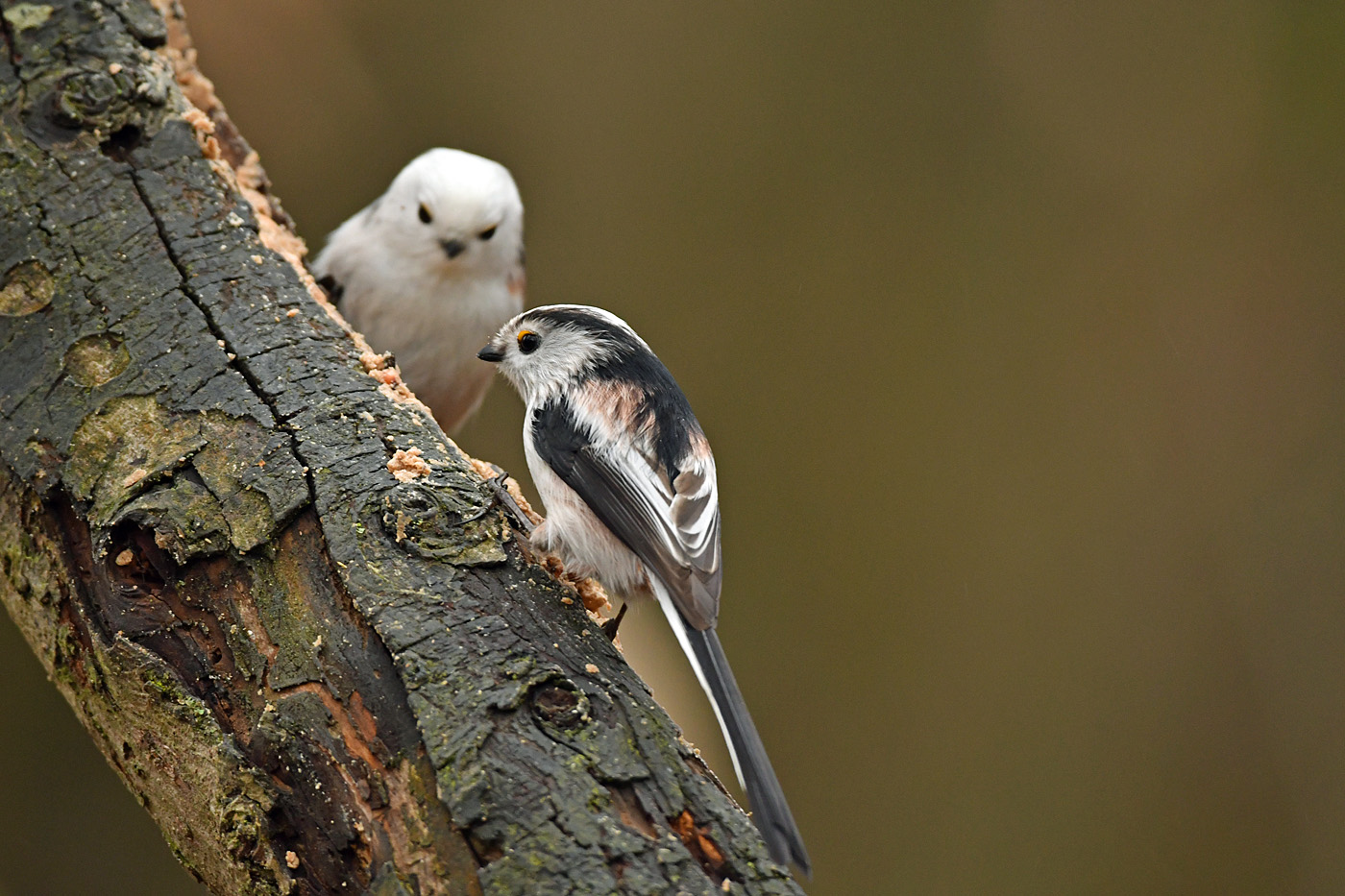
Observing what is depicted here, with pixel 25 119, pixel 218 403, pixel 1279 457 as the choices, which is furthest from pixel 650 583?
pixel 1279 457

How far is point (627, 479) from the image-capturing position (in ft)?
6.08

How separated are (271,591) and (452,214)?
4.99 feet

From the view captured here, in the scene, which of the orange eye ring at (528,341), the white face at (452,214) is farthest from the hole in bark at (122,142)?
the orange eye ring at (528,341)

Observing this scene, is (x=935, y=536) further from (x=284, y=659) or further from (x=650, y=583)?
(x=284, y=659)

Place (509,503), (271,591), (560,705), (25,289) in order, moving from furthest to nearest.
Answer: (25,289) → (509,503) → (271,591) → (560,705)

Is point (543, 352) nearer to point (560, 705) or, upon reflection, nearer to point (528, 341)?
point (528, 341)

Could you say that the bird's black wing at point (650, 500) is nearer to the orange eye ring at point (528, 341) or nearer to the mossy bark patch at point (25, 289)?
the orange eye ring at point (528, 341)

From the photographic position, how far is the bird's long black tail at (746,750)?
137cm

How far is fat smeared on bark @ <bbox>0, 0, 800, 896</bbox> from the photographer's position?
135cm

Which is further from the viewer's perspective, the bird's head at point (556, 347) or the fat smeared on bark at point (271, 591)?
the bird's head at point (556, 347)

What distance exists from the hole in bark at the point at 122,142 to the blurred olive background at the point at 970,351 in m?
2.10

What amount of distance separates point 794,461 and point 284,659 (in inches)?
137

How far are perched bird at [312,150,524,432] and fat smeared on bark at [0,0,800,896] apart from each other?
72 centimetres

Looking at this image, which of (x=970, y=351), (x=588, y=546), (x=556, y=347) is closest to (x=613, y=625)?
(x=588, y=546)
